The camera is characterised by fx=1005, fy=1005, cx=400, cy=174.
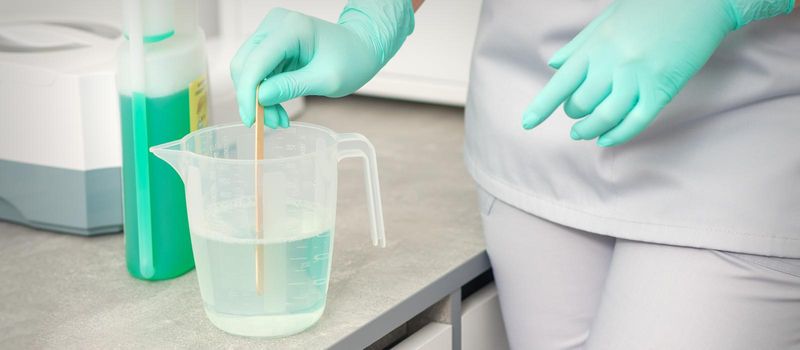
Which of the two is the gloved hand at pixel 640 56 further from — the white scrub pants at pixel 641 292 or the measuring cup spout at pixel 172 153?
the measuring cup spout at pixel 172 153

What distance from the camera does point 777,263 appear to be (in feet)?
2.96

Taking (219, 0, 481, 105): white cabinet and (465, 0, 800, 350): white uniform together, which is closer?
(465, 0, 800, 350): white uniform

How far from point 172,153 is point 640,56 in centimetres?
41

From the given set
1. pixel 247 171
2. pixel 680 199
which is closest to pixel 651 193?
pixel 680 199

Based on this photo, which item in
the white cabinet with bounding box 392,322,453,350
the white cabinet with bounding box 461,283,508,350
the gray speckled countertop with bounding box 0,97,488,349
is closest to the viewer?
the gray speckled countertop with bounding box 0,97,488,349

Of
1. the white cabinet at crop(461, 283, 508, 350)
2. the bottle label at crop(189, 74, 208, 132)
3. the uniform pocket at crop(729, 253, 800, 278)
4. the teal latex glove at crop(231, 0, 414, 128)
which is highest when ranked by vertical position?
the teal latex glove at crop(231, 0, 414, 128)

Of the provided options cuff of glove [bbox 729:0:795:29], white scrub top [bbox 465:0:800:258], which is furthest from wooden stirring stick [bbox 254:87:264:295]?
cuff of glove [bbox 729:0:795:29]

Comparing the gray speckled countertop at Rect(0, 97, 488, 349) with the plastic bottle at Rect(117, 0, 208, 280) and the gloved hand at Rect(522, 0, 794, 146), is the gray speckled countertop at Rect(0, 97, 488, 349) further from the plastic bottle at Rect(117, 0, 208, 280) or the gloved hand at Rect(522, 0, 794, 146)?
the gloved hand at Rect(522, 0, 794, 146)

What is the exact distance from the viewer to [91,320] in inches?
38.2

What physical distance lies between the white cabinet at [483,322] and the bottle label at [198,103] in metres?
0.36

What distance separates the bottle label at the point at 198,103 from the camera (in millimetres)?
1012

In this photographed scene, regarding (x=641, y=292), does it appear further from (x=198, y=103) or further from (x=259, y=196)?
(x=198, y=103)

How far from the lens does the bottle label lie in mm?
1012

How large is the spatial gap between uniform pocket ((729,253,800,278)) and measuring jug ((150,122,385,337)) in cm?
35
